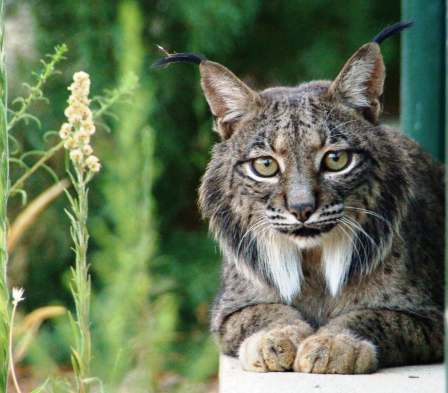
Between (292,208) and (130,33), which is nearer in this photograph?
(130,33)

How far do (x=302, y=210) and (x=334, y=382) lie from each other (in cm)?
55

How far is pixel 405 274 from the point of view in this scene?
3799mm

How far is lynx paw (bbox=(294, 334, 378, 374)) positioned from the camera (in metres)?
3.35

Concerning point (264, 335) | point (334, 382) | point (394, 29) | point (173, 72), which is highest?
point (173, 72)

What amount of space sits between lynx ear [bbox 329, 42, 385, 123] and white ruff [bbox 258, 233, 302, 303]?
531 mm

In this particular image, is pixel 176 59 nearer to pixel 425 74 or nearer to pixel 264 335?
pixel 264 335

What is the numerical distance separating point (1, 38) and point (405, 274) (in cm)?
197

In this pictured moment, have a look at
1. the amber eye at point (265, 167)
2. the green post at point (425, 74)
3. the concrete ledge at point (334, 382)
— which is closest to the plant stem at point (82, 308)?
the concrete ledge at point (334, 382)

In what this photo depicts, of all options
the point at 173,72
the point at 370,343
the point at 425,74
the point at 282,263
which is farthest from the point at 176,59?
the point at 173,72

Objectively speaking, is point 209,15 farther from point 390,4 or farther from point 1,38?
point 1,38

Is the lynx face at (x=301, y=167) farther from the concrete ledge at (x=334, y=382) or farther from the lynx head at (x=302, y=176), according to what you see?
the concrete ledge at (x=334, y=382)

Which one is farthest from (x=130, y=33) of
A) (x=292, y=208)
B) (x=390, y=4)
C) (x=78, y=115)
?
(x=390, y=4)

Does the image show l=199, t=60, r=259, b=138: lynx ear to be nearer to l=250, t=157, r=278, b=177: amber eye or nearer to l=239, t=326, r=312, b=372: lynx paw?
l=250, t=157, r=278, b=177: amber eye

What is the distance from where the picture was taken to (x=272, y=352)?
11.3 ft
